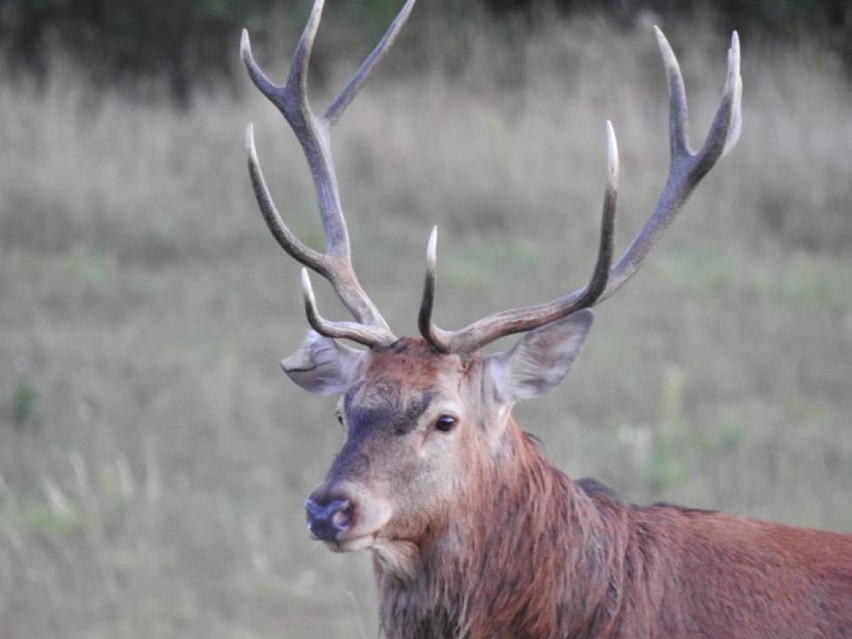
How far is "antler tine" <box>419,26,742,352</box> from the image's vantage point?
4.02 m

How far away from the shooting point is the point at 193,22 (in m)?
15.0

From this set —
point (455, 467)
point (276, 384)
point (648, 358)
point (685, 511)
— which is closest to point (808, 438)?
point (648, 358)

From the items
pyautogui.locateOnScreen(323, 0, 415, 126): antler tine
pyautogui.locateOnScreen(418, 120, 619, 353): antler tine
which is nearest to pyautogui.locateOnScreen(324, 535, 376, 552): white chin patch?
pyautogui.locateOnScreen(418, 120, 619, 353): antler tine

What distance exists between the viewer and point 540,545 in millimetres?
4047

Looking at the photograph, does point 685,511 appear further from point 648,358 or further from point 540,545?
point 648,358

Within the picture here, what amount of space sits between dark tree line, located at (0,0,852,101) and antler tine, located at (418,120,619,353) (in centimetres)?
1039

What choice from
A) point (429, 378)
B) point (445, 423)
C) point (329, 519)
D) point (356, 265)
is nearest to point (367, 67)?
point (429, 378)

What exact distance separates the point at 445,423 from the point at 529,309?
415 mm

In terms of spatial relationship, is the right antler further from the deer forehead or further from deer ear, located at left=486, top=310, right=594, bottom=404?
deer ear, located at left=486, top=310, right=594, bottom=404

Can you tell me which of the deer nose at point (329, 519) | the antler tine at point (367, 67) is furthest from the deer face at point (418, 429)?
the antler tine at point (367, 67)

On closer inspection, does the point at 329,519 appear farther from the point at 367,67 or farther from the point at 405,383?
the point at 367,67

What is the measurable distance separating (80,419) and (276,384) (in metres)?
1.10

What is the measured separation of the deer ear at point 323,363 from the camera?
4.42 m

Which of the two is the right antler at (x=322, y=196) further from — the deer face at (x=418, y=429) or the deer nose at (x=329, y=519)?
the deer nose at (x=329, y=519)
